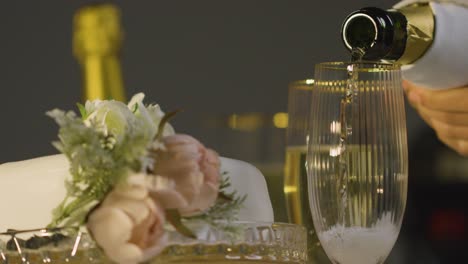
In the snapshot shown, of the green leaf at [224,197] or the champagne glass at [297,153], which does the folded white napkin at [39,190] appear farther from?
the green leaf at [224,197]

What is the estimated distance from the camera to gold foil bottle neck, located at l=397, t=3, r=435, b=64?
3.44ft

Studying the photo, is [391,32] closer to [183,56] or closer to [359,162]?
[359,162]

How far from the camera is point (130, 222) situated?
0.50 meters

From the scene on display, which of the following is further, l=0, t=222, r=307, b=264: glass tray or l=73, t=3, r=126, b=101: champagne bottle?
l=73, t=3, r=126, b=101: champagne bottle

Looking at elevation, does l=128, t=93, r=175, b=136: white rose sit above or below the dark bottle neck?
below

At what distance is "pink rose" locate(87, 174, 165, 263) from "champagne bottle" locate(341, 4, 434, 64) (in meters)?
0.48

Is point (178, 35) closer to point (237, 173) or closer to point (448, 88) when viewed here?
point (448, 88)

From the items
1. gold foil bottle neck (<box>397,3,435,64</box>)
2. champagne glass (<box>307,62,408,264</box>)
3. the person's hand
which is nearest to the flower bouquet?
champagne glass (<box>307,62,408,264</box>)

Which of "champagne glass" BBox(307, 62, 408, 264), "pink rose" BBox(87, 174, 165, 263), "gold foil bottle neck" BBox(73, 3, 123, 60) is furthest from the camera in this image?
"gold foil bottle neck" BBox(73, 3, 123, 60)

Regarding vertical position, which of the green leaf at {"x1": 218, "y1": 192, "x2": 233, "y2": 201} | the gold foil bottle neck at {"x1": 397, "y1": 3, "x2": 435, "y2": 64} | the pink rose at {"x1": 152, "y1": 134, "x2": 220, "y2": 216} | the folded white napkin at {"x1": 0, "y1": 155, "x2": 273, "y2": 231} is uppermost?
the gold foil bottle neck at {"x1": 397, "y1": 3, "x2": 435, "y2": 64}

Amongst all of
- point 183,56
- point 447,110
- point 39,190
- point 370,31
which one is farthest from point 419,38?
point 183,56

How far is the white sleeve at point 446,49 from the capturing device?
110cm

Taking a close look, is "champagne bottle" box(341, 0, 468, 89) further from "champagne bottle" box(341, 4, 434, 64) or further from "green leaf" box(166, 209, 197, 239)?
"green leaf" box(166, 209, 197, 239)

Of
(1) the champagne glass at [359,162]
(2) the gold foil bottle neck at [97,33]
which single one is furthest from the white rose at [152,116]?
(2) the gold foil bottle neck at [97,33]
